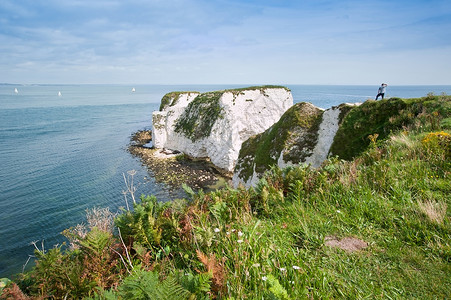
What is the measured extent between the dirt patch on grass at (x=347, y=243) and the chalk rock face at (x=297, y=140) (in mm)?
13419

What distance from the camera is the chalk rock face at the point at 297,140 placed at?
17.6 m

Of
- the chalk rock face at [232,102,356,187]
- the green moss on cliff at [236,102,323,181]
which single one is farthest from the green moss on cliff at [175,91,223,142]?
the chalk rock face at [232,102,356,187]

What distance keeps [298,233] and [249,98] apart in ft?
124

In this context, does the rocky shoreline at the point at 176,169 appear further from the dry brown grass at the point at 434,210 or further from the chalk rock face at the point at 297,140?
the dry brown grass at the point at 434,210

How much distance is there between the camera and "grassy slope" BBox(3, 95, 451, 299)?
9.53ft

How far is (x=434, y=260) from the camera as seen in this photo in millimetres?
3217

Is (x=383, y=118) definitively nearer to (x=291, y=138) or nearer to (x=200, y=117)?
(x=291, y=138)

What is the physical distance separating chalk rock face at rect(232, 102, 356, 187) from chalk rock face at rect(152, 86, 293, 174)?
573 inches

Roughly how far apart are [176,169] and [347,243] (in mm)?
32533

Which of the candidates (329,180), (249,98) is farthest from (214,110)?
(329,180)

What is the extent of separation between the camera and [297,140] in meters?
18.8

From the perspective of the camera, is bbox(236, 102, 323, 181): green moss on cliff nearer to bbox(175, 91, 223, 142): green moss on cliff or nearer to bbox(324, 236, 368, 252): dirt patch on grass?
bbox(324, 236, 368, 252): dirt patch on grass

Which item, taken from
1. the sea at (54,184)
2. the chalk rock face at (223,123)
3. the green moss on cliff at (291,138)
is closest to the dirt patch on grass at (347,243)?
the sea at (54,184)

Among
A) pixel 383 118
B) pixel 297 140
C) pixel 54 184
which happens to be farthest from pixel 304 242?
pixel 54 184
